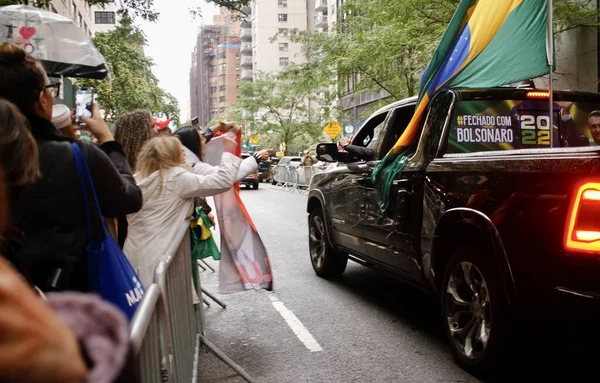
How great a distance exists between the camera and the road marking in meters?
5.07

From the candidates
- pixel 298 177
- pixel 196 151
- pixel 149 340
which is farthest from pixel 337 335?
pixel 298 177

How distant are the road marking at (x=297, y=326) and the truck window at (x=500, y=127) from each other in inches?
76.8

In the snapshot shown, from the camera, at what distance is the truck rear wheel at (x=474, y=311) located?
3785mm

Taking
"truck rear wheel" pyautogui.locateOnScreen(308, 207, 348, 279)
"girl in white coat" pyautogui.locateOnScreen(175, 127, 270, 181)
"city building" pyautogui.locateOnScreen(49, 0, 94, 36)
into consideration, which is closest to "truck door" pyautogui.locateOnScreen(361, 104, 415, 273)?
"girl in white coat" pyautogui.locateOnScreen(175, 127, 270, 181)

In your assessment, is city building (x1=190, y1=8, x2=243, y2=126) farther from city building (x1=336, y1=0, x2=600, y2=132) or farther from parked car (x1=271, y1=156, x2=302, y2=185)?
city building (x1=336, y1=0, x2=600, y2=132)


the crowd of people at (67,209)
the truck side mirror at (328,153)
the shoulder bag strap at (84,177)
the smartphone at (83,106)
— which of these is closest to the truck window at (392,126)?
the truck side mirror at (328,153)

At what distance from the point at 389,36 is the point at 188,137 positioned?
38.3ft

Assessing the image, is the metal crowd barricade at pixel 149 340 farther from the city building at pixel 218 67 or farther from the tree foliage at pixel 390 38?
the city building at pixel 218 67

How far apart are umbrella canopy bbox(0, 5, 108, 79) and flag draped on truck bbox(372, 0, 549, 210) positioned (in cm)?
344

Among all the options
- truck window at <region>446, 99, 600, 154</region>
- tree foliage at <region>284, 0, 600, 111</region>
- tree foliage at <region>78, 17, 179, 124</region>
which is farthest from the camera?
tree foliage at <region>78, 17, 179, 124</region>

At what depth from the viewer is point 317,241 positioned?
7.82 m

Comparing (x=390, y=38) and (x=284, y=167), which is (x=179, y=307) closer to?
(x=390, y=38)

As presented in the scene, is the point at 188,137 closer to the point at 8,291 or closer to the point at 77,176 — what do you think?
the point at 77,176

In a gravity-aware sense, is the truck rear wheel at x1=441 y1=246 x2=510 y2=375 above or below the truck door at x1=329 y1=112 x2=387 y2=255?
below
